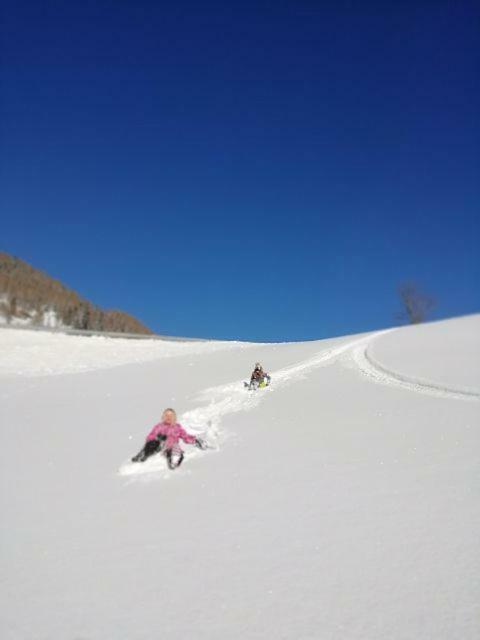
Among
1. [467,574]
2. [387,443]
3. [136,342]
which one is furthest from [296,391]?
[136,342]

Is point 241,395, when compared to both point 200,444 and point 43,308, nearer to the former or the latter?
point 200,444

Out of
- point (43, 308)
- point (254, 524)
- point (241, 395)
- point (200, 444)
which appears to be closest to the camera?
point (254, 524)

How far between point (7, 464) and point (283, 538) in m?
6.52

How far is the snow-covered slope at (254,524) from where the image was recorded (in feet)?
13.2

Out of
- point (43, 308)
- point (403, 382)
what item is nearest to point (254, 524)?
point (403, 382)

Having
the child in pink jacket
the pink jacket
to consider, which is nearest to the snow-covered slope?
the child in pink jacket

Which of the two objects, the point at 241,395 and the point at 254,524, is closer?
the point at 254,524

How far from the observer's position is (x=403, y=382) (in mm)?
15875

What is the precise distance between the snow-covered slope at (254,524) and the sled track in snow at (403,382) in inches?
5.8

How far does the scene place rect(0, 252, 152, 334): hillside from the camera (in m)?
129

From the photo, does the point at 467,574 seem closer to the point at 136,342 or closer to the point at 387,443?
the point at 387,443

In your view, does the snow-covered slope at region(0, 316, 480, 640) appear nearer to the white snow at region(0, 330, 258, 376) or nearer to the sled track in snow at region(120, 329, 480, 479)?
the sled track in snow at region(120, 329, 480, 479)

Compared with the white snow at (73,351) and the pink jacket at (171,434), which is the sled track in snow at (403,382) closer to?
the pink jacket at (171,434)

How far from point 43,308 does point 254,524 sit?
462 feet
